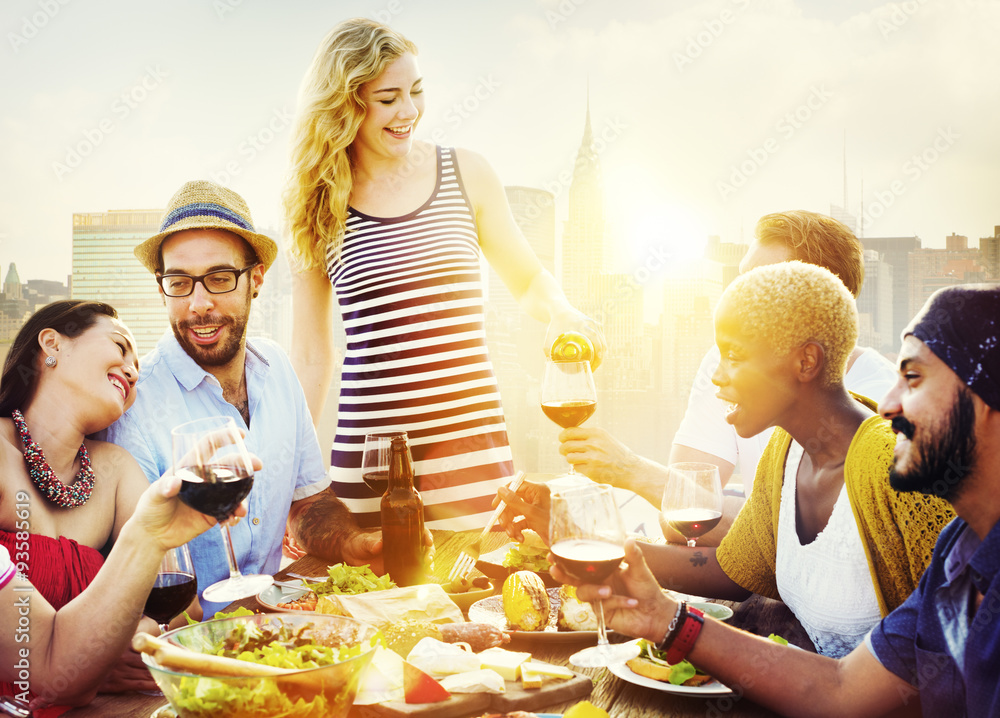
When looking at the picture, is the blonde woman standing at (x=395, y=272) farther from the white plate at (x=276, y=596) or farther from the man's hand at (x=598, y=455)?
the white plate at (x=276, y=596)

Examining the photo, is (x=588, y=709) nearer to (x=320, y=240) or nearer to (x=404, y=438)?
(x=404, y=438)

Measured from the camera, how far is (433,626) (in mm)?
1429

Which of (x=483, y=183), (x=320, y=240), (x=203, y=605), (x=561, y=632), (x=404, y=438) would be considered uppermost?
(x=483, y=183)

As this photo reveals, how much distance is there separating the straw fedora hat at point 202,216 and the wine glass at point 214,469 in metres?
0.93

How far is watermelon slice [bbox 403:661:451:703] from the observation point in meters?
1.16

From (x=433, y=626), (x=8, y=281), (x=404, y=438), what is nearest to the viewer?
(x=433, y=626)

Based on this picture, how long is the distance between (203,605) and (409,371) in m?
0.94

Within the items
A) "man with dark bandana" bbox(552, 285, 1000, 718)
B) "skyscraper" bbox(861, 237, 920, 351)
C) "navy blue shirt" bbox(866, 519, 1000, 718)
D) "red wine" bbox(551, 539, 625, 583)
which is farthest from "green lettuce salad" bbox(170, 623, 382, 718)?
"skyscraper" bbox(861, 237, 920, 351)

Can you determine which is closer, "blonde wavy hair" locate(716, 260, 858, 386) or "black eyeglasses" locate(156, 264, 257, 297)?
"blonde wavy hair" locate(716, 260, 858, 386)

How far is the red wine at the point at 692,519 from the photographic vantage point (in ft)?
5.41

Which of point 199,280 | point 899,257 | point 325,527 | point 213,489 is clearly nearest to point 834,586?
point 213,489

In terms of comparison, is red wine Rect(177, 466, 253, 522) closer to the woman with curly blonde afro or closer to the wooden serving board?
the wooden serving board

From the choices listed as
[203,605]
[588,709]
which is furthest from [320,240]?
[588,709]

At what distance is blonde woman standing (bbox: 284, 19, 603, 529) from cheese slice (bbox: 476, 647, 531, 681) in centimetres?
115
